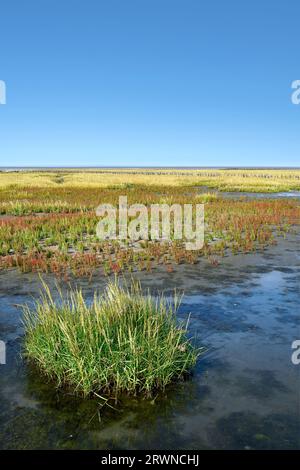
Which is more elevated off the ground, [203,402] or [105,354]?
[105,354]

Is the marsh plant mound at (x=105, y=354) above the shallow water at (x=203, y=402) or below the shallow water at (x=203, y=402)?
above

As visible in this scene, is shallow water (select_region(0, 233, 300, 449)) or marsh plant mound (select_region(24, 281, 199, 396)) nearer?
shallow water (select_region(0, 233, 300, 449))

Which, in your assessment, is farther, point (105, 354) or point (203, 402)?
point (105, 354)

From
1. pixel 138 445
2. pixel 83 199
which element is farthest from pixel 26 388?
pixel 83 199

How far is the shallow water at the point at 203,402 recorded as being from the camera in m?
4.56

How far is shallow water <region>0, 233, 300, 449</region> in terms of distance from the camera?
180 inches

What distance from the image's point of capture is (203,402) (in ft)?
17.3

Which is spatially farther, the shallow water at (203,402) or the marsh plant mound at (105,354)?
the marsh plant mound at (105,354)

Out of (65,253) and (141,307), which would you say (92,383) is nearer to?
(141,307)

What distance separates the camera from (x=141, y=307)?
22.1 feet

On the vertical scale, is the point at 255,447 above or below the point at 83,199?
below

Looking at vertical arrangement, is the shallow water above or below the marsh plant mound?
below
